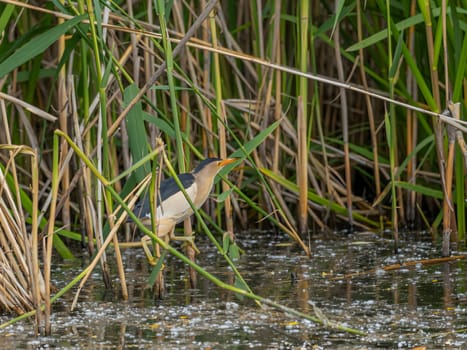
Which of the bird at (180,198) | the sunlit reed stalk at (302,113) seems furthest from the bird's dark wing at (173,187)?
the sunlit reed stalk at (302,113)

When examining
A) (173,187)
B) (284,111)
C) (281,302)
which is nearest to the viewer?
(281,302)

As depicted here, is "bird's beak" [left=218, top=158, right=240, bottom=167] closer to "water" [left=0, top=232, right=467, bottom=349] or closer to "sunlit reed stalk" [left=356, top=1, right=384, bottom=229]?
"water" [left=0, top=232, right=467, bottom=349]

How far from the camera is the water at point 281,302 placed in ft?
11.8

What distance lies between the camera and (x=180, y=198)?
14.7 feet

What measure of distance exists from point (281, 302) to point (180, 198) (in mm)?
647

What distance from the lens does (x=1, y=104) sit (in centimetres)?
434

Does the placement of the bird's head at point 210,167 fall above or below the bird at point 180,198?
above

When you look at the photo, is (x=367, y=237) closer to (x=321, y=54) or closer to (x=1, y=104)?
(x=321, y=54)

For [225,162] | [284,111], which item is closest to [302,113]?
[284,111]

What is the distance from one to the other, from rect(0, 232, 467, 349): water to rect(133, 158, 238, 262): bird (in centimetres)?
31

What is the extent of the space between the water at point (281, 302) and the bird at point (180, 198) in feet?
1.01

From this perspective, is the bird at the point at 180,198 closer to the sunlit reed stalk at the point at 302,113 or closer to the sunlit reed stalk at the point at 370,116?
the sunlit reed stalk at the point at 302,113

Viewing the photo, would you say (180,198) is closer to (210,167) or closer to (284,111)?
(210,167)

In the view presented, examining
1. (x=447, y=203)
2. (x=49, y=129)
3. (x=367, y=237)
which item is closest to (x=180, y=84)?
(x=49, y=129)
